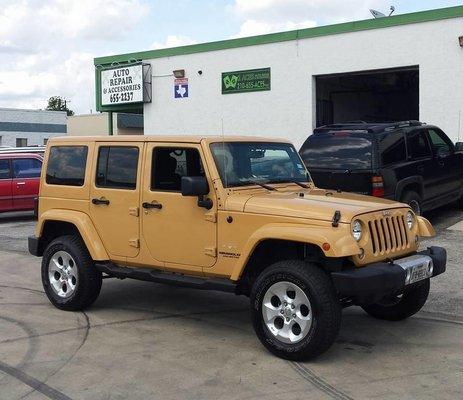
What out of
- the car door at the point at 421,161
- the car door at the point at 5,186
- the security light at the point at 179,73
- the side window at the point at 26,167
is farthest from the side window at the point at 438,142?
the security light at the point at 179,73

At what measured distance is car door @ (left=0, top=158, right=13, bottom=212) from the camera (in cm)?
1500

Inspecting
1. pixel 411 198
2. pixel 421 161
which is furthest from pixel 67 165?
pixel 421 161

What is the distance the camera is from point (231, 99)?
1895 cm

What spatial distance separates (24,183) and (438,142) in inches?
374

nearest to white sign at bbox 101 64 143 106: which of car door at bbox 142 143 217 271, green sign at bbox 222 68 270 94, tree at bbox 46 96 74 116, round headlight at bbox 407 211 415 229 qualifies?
green sign at bbox 222 68 270 94

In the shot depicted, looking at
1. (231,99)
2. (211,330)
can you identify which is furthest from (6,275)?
(231,99)

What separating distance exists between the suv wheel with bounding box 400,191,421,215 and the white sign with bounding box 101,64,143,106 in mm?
12635

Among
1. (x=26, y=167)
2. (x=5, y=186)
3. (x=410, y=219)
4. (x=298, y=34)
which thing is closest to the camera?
(x=410, y=219)

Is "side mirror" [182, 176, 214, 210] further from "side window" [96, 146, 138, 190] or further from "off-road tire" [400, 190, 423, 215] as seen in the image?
"off-road tire" [400, 190, 423, 215]

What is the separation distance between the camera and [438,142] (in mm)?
11266

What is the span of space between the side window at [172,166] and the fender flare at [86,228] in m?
0.88

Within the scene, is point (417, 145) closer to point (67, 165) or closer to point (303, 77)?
point (67, 165)

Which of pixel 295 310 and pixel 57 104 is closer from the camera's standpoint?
pixel 295 310

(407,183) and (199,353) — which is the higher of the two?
(407,183)
